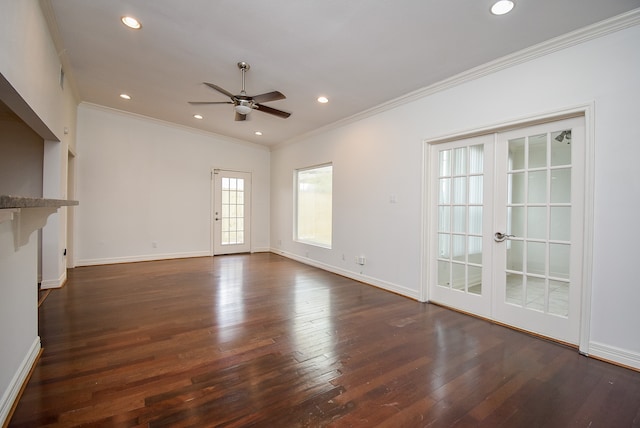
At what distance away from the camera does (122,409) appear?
5.59 ft

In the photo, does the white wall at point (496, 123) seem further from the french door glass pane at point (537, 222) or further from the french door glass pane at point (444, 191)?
the french door glass pane at point (537, 222)

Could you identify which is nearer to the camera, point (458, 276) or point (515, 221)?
point (515, 221)

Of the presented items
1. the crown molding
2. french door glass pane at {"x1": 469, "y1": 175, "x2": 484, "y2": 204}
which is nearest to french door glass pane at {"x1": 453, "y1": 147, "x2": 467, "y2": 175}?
french door glass pane at {"x1": 469, "y1": 175, "x2": 484, "y2": 204}

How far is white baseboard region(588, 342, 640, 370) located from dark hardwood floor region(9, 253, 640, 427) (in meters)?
0.08

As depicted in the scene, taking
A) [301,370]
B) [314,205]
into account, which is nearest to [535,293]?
[301,370]

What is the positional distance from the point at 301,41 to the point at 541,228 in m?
3.06

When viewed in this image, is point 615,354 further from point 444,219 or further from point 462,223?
point 444,219

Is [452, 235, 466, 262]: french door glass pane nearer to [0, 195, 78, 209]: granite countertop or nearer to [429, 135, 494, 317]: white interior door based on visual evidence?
[429, 135, 494, 317]: white interior door

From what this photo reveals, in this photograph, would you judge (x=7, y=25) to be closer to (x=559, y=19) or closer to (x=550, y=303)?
(x=559, y=19)

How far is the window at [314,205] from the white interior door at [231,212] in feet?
4.89

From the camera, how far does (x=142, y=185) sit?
605 cm

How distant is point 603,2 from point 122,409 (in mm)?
4363

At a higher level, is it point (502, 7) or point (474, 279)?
point (502, 7)

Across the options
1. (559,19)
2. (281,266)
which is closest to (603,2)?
(559,19)
